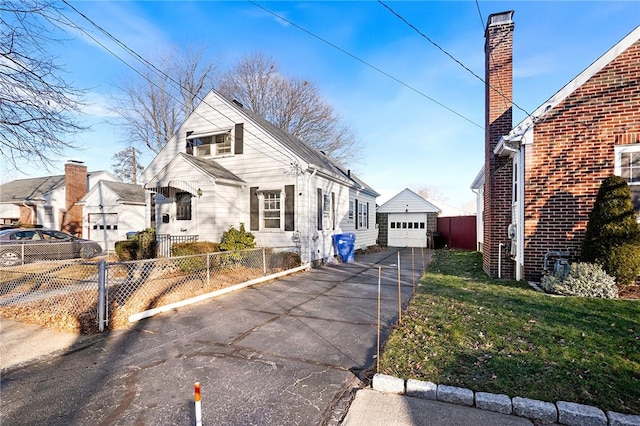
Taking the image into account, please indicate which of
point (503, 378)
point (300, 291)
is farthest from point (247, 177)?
point (503, 378)

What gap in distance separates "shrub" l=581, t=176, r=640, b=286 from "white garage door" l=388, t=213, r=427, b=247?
15.1 metres

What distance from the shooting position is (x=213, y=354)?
442cm

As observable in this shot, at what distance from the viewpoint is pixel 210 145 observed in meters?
13.8

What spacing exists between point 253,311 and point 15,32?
7849mm

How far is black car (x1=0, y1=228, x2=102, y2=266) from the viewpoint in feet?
40.1

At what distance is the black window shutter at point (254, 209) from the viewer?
12609 millimetres

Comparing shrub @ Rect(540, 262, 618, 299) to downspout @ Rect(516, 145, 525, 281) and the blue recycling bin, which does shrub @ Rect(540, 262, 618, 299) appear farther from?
the blue recycling bin

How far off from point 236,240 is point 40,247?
29.2 ft

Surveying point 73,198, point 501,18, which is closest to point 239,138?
point 501,18

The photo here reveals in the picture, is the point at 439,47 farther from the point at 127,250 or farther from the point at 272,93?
the point at 272,93

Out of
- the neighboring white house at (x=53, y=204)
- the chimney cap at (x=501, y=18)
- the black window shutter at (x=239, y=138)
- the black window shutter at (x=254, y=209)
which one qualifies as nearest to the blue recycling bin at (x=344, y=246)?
the black window shutter at (x=254, y=209)

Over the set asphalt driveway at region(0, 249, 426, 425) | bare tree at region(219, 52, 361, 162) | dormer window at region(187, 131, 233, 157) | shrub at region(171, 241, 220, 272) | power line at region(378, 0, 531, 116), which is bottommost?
asphalt driveway at region(0, 249, 426, 425)

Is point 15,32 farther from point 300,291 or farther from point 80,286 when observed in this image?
point 300,291

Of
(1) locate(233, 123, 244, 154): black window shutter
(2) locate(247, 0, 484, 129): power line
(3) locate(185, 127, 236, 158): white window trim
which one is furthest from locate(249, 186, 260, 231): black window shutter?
(2) locate(247, 0, 484, 129): power line
